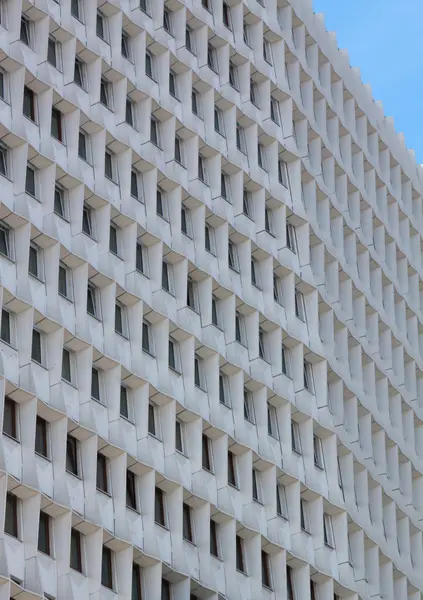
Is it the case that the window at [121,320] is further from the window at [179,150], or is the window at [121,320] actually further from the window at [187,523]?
the window at [179,150]

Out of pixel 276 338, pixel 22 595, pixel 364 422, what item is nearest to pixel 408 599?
pixel 364 422

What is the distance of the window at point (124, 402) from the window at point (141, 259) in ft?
14.1

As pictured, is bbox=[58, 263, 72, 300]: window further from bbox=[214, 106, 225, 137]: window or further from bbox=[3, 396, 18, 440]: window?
bbox=[214, 106, 225, 137]: window

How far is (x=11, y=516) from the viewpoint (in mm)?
→ 41062

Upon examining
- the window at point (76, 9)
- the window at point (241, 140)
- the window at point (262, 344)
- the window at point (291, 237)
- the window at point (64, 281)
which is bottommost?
the window at point (64, 281)

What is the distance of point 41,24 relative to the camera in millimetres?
49906

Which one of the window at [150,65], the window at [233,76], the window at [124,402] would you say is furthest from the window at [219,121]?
the window at [124,402]

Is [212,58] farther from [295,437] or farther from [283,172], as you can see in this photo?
[295,437]

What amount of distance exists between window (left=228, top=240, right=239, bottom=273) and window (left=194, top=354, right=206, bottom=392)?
192 inches

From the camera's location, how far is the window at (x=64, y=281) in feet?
152

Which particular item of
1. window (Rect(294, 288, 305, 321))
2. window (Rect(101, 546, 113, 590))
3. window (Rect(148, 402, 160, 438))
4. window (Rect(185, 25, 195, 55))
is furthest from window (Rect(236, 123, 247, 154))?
window (Rect(101, 546, 113, 590))

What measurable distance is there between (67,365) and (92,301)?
2.92 meters

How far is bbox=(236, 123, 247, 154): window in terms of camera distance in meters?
58.5

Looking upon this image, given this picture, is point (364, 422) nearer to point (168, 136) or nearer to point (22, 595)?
point (168, 136)
